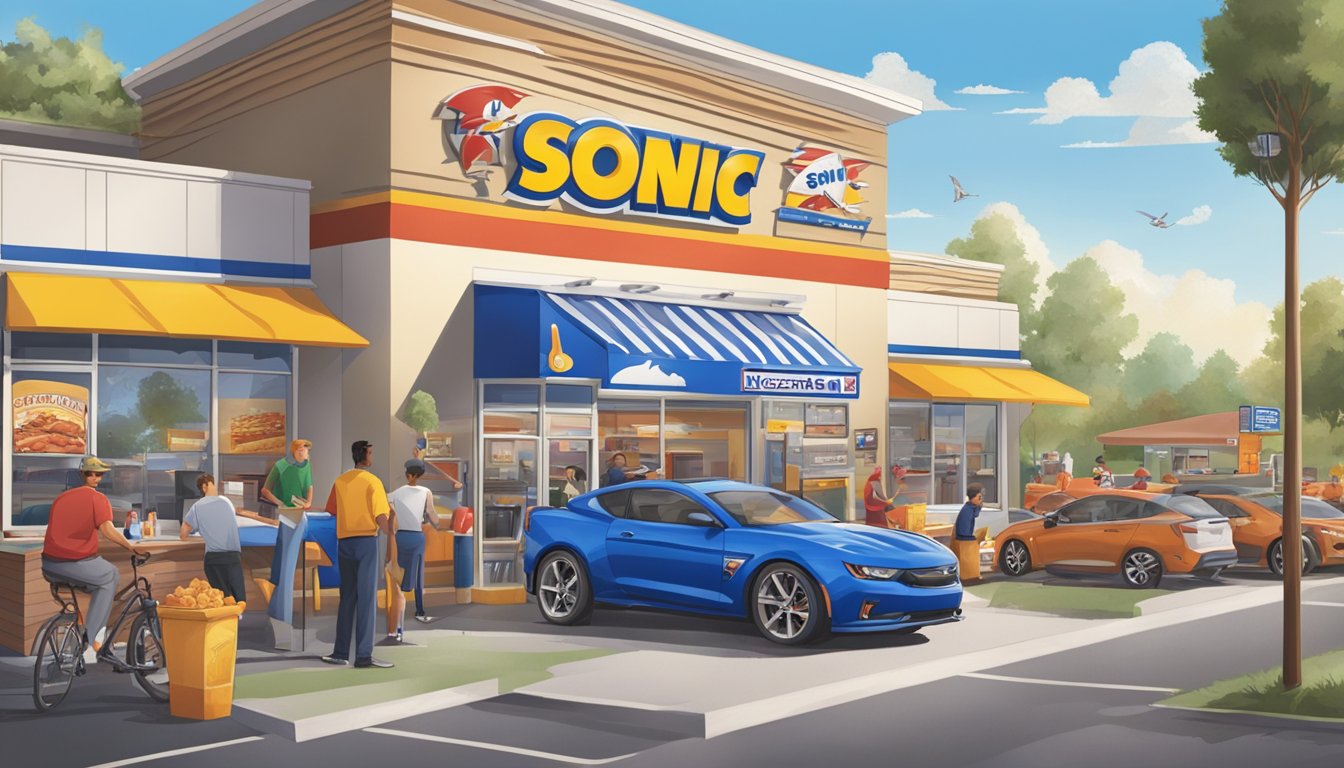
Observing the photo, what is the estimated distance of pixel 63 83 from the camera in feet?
156

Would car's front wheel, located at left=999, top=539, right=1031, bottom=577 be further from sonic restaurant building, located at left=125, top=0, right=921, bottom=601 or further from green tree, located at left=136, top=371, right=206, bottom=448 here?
green tree, located at left=136, top=371, right=206, bottom=448

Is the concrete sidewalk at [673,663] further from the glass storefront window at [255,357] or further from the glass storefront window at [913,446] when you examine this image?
the glass storefront window at [913,446]

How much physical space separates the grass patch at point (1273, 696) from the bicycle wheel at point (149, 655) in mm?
8049

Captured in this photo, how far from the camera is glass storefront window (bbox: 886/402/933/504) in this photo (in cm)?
2970

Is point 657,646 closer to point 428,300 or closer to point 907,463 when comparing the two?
point 428,300

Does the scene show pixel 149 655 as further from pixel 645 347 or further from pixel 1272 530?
pixel 1272 530

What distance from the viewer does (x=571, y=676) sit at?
41.2ft

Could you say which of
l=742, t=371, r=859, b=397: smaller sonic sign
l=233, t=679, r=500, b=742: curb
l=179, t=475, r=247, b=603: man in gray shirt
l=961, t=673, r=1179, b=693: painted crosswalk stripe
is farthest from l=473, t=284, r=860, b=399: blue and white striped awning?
l=233, t=679, r=500, b=742: curb

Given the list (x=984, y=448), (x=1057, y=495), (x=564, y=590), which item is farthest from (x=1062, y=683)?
(x=1057, y=495)

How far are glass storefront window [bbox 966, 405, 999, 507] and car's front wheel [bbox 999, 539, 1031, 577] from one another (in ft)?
28.2

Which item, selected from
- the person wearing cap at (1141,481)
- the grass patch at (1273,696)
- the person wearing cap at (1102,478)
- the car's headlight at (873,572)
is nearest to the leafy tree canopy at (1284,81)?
the grass patch at (1273,696)

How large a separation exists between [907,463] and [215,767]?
22113 mm

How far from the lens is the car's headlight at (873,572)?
14070mm

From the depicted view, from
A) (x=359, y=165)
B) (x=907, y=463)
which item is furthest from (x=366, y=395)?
(x=907, y=463)
